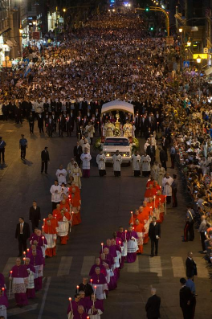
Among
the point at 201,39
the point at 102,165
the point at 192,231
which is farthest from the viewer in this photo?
the point at 201,39

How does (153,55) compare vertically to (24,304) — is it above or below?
above

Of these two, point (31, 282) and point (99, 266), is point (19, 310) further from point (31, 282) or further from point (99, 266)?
point (99, 266)

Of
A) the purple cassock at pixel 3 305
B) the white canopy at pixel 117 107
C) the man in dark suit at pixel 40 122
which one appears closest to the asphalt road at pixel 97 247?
the purple cassock at pixel 3 305

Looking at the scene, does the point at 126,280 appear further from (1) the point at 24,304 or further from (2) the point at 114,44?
(2) the point at 114,44

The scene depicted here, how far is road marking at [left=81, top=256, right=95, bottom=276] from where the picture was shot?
23453 millimetres

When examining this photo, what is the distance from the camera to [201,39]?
8106 centimetres

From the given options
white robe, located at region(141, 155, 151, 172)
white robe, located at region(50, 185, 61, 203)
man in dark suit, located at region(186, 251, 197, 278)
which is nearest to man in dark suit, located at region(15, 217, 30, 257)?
white robe, located at region(50, 185, 61, 203)

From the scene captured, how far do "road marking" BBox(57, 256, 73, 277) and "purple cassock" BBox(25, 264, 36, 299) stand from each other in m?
1.94

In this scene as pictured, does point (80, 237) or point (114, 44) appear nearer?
point (80, 237)

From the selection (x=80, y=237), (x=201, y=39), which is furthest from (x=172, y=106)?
(x=201, y=39)

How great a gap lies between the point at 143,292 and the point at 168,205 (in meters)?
9.31

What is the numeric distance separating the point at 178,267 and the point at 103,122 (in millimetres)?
21034

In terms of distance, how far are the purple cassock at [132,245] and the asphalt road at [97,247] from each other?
30 centimetres

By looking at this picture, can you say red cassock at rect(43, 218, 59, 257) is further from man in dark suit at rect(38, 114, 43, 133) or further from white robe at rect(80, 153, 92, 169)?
man in dark suit at rect(38, 114, 43, 133)
